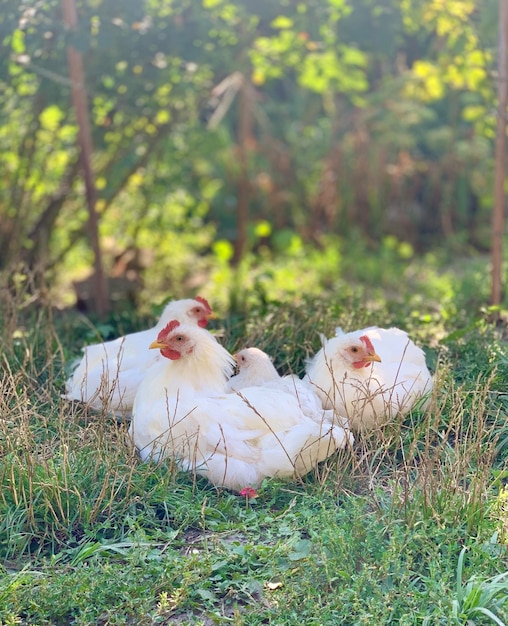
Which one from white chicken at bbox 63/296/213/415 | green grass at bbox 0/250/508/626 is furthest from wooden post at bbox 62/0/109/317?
green grass at bbox 0/250/508/626

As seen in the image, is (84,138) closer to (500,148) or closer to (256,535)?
(500,148)

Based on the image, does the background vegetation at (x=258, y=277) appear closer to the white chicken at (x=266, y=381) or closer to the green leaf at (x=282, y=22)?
the green leaf at (x=282, y=22)

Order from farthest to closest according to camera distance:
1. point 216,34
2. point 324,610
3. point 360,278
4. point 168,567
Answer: point 360,278
point 216,34
point 168,567
point 324,610

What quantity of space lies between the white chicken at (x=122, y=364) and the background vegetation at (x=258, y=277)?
169 mm

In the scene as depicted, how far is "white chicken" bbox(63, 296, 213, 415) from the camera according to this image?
179 inches

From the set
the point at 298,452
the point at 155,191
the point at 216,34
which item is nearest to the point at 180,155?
the point at 155,191

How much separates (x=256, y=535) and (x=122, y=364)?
1.58 meters

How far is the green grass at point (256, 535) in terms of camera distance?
2.99 metres

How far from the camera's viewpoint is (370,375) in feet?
14.0

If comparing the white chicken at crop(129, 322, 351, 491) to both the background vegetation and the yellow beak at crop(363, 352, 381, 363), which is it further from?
the yellow beak at crop(363, 352, 381, 363)

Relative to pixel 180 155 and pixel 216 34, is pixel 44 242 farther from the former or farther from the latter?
pixel 216 34

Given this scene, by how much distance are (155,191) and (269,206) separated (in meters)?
2.54

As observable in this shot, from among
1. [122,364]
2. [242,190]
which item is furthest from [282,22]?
[122,364]

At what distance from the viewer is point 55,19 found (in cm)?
656
